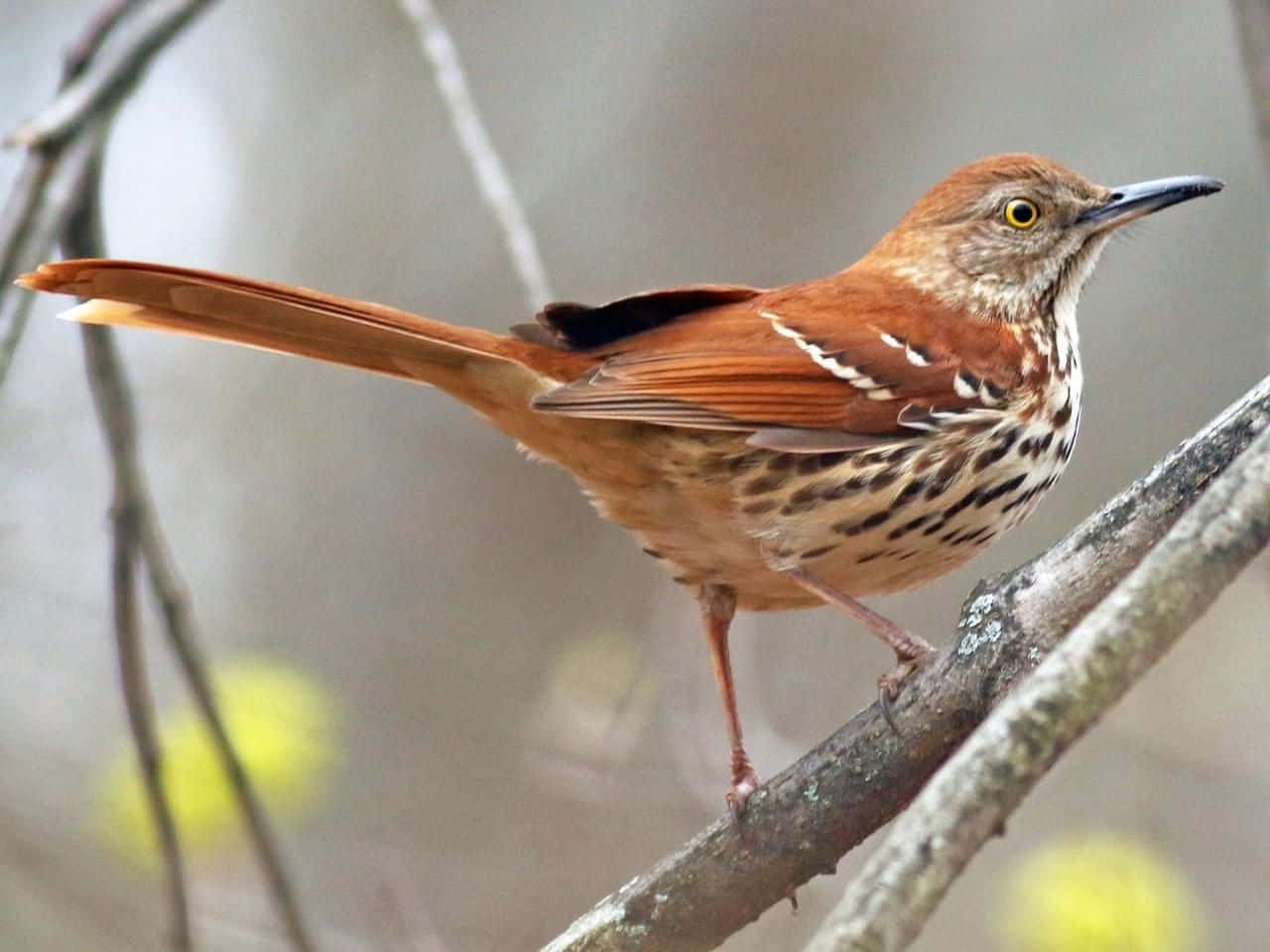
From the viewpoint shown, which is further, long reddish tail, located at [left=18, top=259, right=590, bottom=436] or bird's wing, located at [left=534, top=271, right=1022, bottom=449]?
bird's wing, located at [left=534, top=271, right=1022, bottom=449]

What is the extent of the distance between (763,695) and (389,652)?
2016 mm

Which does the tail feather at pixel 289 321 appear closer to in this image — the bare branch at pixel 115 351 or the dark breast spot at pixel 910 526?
the bare branch at pixel 115 351

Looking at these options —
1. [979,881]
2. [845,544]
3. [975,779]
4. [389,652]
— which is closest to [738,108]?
[389,652]

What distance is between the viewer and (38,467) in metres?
5.09

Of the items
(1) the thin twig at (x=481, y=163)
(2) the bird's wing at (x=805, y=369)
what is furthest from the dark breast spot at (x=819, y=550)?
(1) the thin twig at (x=481, y=163)

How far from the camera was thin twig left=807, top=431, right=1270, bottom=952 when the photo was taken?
4.46ft

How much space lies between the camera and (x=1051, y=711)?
1.49 meters

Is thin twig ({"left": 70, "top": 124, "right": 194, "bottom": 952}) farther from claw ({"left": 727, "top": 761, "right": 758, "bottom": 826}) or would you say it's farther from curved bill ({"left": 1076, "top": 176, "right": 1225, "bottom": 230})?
curved bill ({"left": 1076, "top": 176, "right": 1225, "bottom": 230})

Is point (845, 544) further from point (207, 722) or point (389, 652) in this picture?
point (389, 652)

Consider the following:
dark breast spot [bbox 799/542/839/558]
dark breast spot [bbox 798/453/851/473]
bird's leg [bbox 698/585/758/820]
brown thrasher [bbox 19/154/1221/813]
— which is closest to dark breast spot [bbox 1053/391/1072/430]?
brown thrasher [bbox 19/154/1221/813]

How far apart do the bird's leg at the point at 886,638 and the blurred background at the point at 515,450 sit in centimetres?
96

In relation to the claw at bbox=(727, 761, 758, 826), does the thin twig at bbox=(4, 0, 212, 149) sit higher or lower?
higher

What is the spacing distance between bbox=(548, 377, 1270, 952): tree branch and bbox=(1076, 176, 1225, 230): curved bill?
1.39 meters

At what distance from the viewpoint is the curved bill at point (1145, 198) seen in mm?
3617
